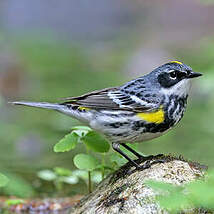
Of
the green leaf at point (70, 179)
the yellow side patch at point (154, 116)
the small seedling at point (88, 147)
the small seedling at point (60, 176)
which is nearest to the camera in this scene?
the yellow side patch at point (154, 116)

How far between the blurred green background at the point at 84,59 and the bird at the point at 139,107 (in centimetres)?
57

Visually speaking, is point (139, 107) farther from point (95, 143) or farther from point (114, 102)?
point (95, 143)

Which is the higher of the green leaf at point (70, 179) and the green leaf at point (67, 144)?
the green leaf at point (67, 144)

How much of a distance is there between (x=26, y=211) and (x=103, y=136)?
4.28 feet

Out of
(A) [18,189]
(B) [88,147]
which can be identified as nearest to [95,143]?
(B) [88,147]

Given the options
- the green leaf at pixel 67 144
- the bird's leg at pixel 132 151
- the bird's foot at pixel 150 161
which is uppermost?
the bird's foot at pixel 150 161

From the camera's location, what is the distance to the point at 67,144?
4.76 metres

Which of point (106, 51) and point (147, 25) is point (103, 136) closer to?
point (106, 51)

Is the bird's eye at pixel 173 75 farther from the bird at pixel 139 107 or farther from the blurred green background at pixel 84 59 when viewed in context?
the blurred green background at pixel 84 59

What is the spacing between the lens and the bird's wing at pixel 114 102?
4.74 meters

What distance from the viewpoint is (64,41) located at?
18.7 meters

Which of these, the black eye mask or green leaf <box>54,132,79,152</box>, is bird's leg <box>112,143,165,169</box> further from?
the black eye mask

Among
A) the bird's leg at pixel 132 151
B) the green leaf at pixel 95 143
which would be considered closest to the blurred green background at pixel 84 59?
the bird's leg at pixel 132 151

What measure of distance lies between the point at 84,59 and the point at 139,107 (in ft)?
37.5
